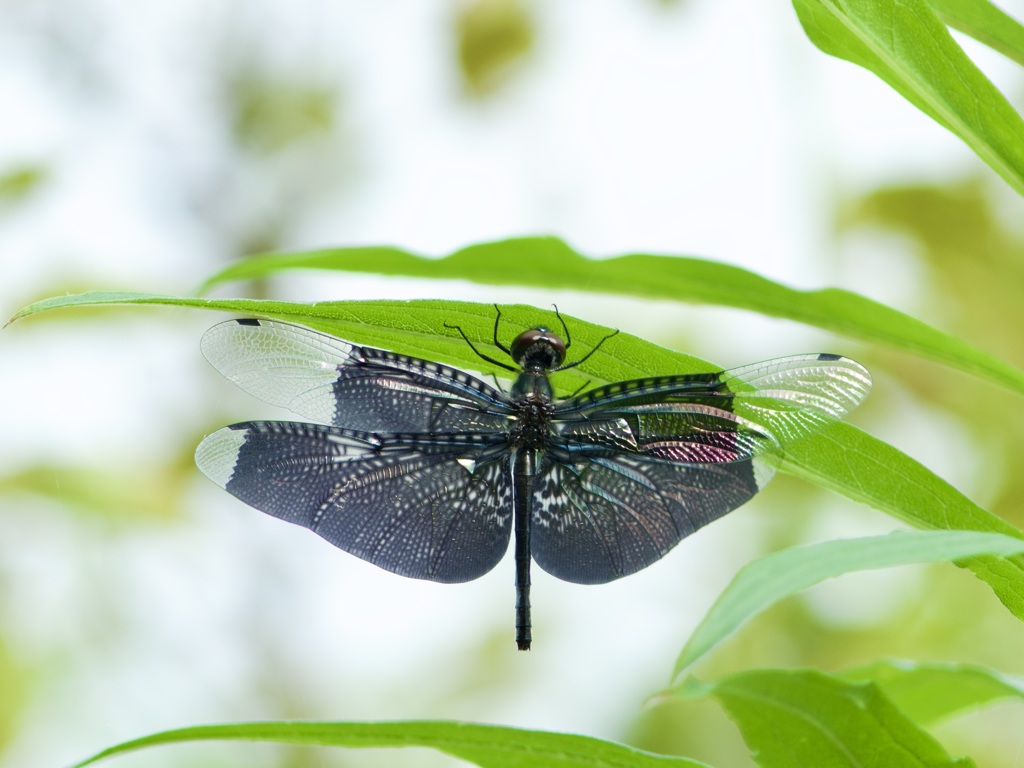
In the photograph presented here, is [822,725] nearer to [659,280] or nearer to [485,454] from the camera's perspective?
[659,280]

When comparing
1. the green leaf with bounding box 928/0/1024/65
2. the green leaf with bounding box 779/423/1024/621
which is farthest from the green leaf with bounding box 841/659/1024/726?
the green leaf with bounding box 928/0/1024/65

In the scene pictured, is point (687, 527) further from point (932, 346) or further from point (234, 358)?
point (234, 358)

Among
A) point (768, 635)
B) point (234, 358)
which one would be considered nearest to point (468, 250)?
point (234, 358)

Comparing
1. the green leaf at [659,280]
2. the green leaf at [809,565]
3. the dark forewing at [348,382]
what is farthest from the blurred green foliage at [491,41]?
the green leaf at [809,565]

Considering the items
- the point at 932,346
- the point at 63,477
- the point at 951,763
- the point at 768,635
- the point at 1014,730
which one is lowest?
the point at 951,763

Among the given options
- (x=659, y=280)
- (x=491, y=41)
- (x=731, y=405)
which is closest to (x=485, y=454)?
(x=731, y=405)

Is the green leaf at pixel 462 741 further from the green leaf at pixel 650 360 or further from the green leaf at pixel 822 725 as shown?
the green leaf at pixel 650 360

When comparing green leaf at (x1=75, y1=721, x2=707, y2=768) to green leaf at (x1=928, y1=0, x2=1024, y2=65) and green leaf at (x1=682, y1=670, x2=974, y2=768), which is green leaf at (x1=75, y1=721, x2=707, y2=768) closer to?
green leaf at (x1=682, y1=670, x2=974, y2=768)
